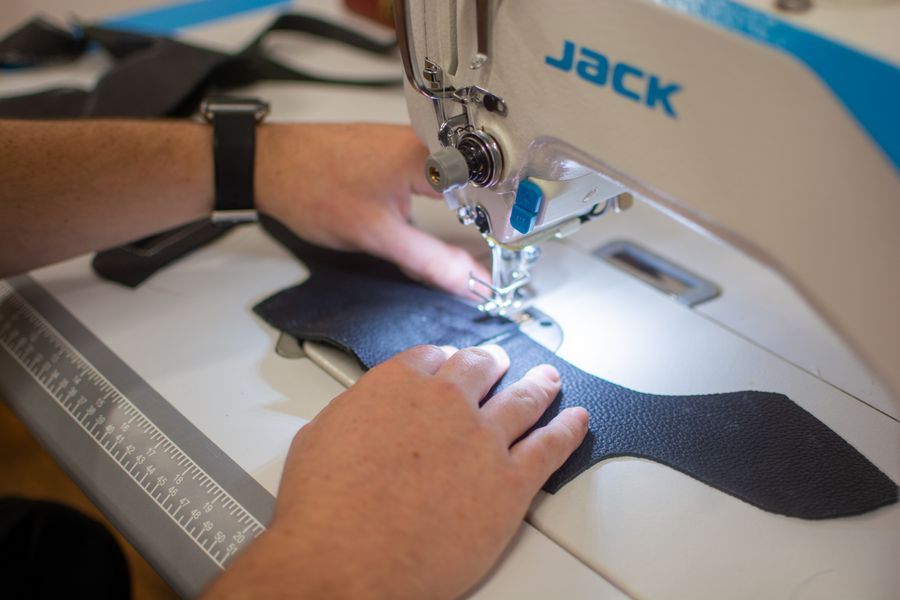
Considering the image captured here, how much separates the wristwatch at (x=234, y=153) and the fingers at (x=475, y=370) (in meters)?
→ 0.51

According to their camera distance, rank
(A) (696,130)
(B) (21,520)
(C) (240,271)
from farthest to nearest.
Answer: (C) (240,271), (B) (21,520), (A) (696,130)

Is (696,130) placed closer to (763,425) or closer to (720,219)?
(720,219)

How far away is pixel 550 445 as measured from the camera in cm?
88

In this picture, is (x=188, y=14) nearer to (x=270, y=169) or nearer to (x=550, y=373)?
(x=270, y=169)

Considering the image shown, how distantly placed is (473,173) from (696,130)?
1.00ft

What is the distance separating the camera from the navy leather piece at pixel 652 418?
2.88ft

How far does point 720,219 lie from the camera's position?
69 cm

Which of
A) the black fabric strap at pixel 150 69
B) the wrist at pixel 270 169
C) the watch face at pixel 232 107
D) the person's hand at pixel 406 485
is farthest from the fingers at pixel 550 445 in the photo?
the black fabric strap at pixel 150 69

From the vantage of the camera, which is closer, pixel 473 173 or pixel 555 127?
pixel 555 127

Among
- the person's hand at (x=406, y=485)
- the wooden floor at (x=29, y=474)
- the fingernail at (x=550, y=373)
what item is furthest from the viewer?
the wooden floor at (x=29, y=474)

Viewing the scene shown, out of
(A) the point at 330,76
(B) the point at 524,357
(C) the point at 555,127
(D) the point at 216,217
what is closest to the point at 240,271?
(D) the point at 216,217

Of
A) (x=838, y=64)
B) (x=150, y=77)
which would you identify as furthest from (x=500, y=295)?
(x=150, y=77)

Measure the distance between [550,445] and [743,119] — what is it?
40cm

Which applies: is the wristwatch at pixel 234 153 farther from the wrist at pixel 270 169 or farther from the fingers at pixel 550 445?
the fingers at pixel 550 445
